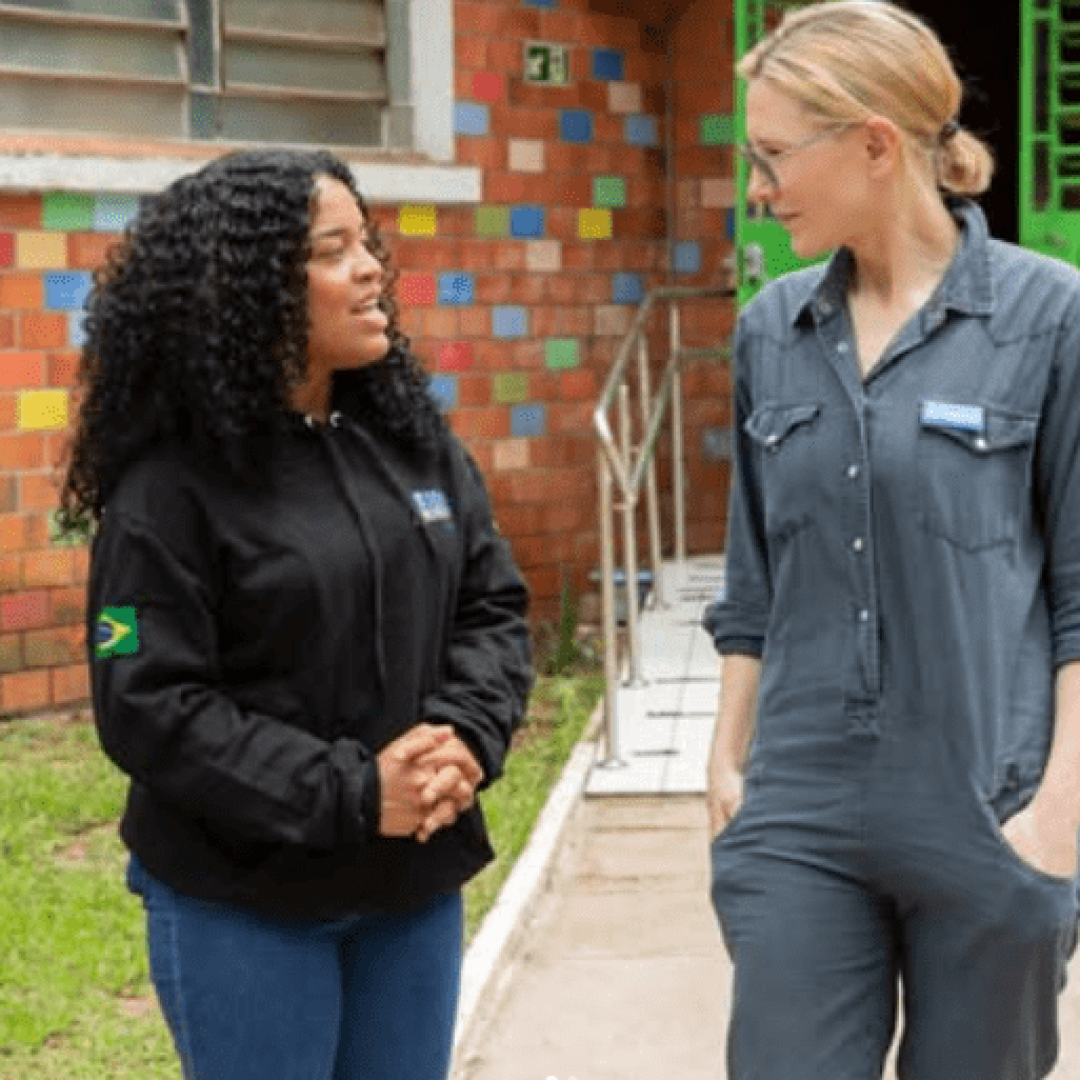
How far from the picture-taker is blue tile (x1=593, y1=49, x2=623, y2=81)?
31.4 ft

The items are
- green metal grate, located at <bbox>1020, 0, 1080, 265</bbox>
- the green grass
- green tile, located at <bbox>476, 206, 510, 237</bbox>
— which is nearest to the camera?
the green grass

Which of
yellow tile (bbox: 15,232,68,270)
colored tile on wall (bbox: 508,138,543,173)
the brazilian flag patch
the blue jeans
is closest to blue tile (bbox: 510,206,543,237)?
colored tile on wall (bbox: 508,138,543,173)

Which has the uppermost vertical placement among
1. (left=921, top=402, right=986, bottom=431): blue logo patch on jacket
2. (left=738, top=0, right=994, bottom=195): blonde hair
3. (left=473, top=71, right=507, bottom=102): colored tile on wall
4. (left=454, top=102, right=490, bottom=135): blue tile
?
(left=473, top=71, right=507, bottom=102): colored tile on wall

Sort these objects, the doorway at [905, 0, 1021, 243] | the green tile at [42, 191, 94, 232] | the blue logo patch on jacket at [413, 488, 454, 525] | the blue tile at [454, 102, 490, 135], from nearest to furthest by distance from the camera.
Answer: the blue logo patch on jacket at [413, 488, 454, 525] < the green tile at [42, 191, 94, 232] < the blue tile at [454, 102, 490, 135] < the doorway at [905, 0, 1021, 243]

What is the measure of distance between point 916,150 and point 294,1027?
3.86ft

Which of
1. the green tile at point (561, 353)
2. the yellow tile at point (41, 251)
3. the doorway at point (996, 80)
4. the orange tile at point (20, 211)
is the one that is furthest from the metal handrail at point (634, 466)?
the doorway at point (996, 80)

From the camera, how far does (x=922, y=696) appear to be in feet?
8.96

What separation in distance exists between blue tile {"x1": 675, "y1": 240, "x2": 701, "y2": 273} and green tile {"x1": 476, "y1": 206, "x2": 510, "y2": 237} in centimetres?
93

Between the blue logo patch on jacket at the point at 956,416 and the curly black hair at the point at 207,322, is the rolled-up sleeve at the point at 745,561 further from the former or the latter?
the curly black hair at the point at 207,322

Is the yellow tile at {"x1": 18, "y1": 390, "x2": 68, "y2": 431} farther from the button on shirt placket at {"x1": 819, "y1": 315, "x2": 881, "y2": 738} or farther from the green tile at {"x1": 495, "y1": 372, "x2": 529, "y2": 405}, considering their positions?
the button on shirt placket at {"x1": 819, "y1": 315, "x2": 881, "y2": 738}

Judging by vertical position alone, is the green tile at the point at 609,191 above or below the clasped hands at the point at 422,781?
above

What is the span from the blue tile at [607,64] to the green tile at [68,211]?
91.1 inches

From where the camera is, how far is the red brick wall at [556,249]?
357 inches

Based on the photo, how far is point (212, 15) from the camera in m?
8.42
